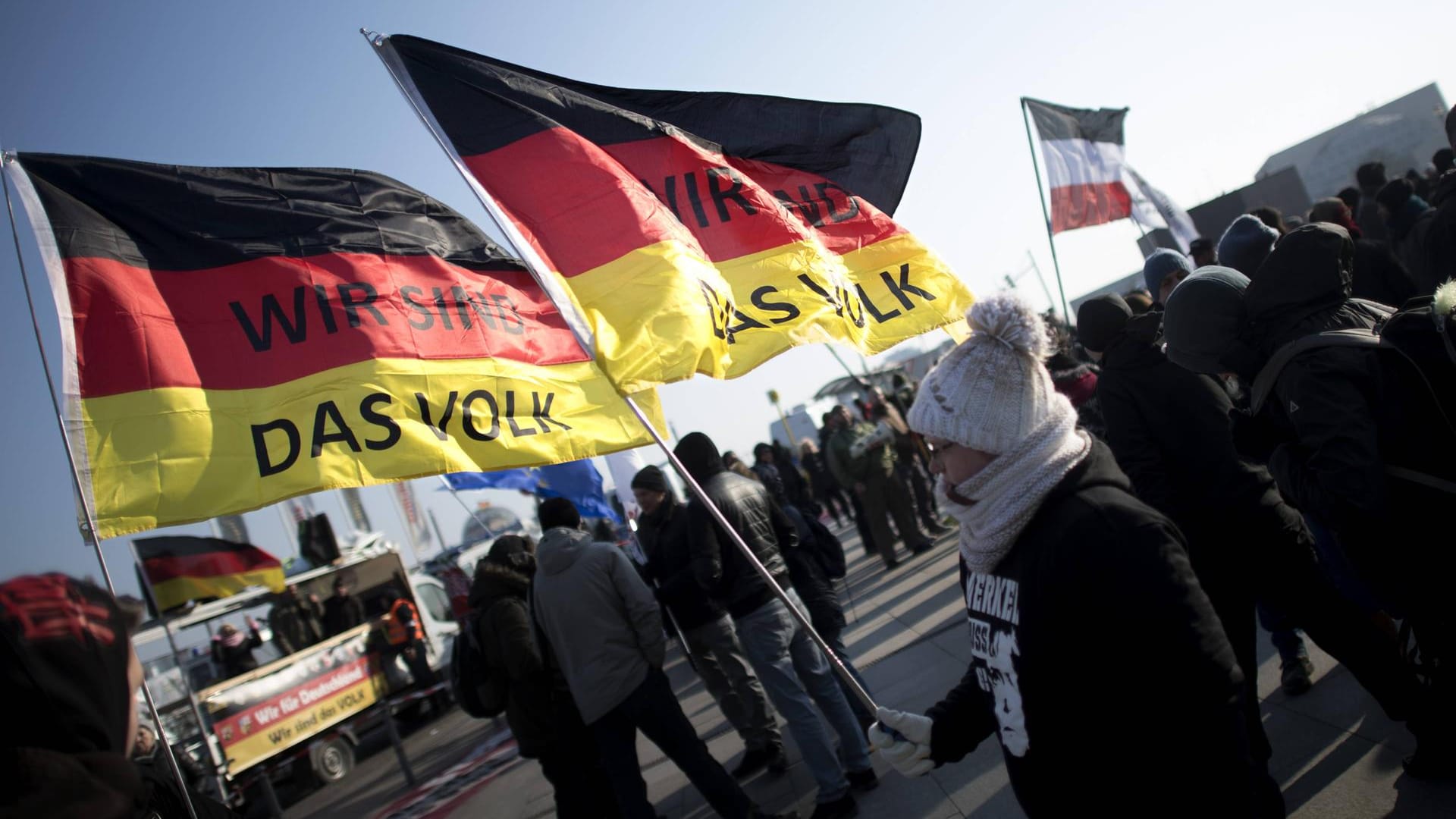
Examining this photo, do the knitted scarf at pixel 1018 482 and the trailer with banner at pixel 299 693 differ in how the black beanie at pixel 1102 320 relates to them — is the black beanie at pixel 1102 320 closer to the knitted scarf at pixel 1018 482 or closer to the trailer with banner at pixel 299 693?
the knitted scarf at pixel 1018 482

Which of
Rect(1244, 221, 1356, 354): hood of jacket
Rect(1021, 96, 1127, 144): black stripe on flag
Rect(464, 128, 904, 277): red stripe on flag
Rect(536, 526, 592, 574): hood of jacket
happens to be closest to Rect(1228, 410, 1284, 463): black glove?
Rect(1244, 221, 1356, 354): hood of jacket

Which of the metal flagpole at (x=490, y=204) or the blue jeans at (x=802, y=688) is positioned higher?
the metal flagpole at (x=490, y=204)

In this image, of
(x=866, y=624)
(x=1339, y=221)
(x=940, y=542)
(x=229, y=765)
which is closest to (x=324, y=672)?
(x=229, y=765)

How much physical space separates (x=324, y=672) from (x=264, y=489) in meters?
9.99

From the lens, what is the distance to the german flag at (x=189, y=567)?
28.0ft

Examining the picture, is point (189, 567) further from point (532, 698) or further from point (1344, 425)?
point (1344, 425)

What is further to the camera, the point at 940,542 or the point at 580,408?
the point at 940,542

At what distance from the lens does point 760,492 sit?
5090 millimetres

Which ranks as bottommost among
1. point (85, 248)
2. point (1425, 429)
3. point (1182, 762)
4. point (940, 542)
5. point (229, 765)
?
point (940, 542)

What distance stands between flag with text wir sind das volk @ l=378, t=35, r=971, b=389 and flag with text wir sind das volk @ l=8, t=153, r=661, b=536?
1.29 ft

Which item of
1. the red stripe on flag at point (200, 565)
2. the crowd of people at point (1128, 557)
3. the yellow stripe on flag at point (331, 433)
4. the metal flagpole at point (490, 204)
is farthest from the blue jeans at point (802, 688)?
the red stripe on flag at point (200, 565)

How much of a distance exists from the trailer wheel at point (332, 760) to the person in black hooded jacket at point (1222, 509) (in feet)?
37.9

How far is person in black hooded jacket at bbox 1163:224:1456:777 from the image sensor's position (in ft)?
8.01

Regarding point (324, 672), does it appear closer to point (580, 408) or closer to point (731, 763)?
point (731, 763)
